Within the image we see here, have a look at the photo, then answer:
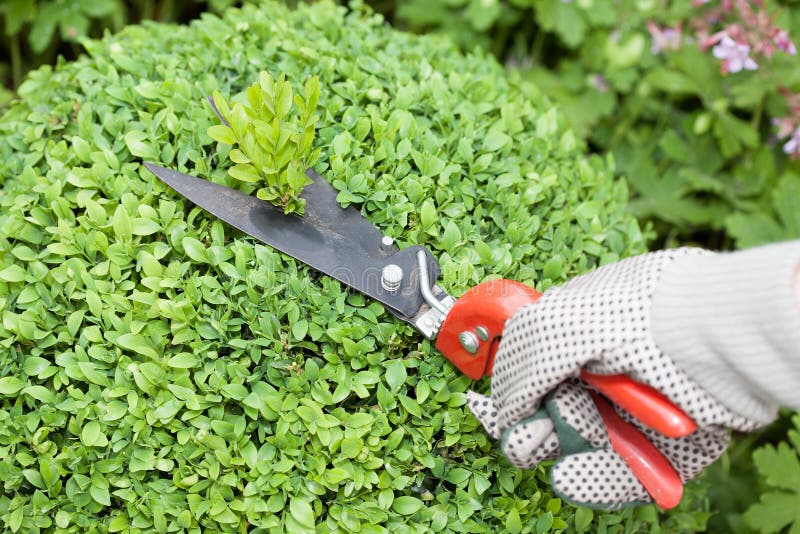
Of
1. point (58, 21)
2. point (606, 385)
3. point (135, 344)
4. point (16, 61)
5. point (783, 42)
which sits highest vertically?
point (783, 42)

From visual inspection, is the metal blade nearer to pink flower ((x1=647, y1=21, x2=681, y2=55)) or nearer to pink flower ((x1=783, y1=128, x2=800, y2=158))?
pink flower ((x1=783, y1=128, x2=800, y2=158))

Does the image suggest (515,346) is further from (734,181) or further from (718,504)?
(734,181)

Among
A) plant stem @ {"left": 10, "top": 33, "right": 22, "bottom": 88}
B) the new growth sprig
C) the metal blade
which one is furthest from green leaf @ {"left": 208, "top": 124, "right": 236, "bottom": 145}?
plant stem @ {"left": 10, "top": 33, "right": 22, "bottom": 88}

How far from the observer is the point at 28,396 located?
3.96ft

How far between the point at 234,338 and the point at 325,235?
0.72 feet

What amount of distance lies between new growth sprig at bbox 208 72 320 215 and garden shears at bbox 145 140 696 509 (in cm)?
6

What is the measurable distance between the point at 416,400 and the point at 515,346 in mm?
214

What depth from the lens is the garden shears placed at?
1081mm

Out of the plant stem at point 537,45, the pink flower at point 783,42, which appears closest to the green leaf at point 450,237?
the pink flower at point 783,42

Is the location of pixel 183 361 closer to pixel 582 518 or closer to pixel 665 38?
pixel 582 518

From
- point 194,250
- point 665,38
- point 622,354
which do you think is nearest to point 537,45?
point 665,38

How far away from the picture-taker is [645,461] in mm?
1066

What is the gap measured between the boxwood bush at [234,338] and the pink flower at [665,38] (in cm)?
126

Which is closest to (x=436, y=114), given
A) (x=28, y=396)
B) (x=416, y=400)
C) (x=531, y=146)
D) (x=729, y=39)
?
(x=531, y=146)
